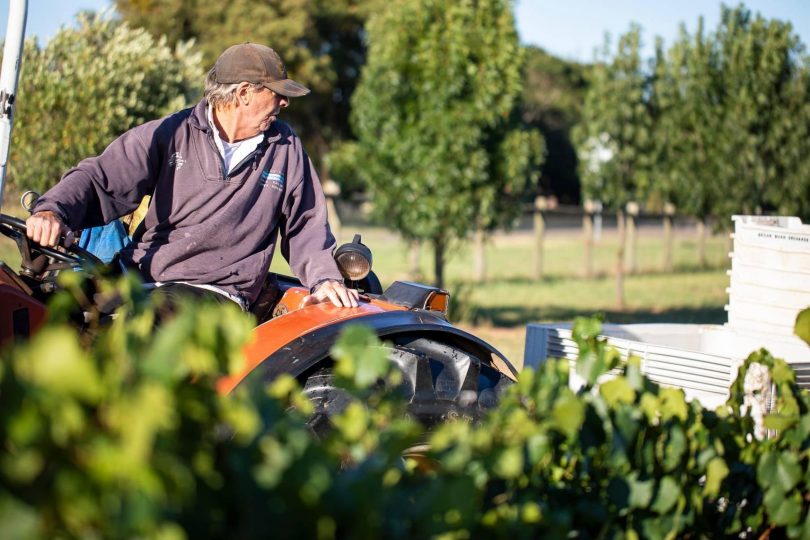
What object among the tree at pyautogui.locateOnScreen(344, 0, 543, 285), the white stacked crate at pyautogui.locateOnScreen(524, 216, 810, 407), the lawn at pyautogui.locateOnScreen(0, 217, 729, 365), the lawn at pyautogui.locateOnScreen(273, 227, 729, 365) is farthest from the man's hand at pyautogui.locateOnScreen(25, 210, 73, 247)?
Result: the tree at pyautogui.locateOnScreen(344, 0, 543, 285)

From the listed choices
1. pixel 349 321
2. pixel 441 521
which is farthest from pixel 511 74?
pixel 441 521

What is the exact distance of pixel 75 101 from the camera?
20.8 ft

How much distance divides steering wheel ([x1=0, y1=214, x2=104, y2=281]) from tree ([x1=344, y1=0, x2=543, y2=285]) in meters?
7.06

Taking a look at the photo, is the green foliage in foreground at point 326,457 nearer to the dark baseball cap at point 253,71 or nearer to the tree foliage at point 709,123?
the dark baseball cap at point 253,71

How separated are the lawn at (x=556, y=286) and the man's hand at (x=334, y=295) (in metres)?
4.78

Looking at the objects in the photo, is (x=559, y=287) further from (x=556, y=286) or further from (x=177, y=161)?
(x=177, y=161)

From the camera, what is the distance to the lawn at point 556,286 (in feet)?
36.5

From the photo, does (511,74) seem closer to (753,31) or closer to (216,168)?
(753,31)

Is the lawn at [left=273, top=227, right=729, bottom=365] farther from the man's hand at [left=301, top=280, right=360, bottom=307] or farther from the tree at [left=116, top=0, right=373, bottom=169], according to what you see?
the tree at [left=116, top=0, right=373, bottom=169]

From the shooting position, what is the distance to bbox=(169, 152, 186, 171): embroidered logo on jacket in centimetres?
331

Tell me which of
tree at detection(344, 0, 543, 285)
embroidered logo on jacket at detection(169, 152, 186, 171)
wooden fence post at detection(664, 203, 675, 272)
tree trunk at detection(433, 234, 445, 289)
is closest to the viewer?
embroidered logo on jacket at detection(169, 152, 186, 171)

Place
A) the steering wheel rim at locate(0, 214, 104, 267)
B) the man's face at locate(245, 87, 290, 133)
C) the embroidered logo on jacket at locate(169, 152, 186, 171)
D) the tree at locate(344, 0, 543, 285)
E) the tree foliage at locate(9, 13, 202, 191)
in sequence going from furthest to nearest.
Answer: the tree at locate(344, 0, 543, 285)
the tree foliage at locate(9, 13, 202, 191)
the man's face at locate(245, 87, 290, 133)
the embroidered logo on jacket at locate(169, 152, 186, 171)
the steering wheel rim at locate(0, 214, 104, 267)

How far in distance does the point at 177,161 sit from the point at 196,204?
167 mm

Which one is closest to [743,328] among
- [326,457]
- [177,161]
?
[177,161]
